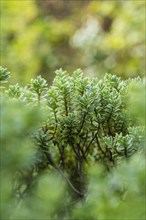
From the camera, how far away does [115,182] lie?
3.43 feet

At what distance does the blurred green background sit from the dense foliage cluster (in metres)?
4.27

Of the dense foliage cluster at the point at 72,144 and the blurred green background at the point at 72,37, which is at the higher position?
the blurred green background at the point at 72,37

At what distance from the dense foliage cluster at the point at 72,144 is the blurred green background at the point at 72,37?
4.27m

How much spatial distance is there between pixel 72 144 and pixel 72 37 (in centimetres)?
609

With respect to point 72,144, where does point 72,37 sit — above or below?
above

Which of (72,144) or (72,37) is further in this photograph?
(72,37)

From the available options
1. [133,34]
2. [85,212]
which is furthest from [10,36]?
[85,212]

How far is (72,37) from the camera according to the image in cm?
749

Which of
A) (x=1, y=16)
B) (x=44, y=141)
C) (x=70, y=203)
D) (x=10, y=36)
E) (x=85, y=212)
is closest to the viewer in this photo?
(x=85, y=212)

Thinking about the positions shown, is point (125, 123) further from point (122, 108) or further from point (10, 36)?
point (10, 36)

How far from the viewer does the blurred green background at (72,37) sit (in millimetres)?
6199

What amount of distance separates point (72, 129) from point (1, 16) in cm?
482

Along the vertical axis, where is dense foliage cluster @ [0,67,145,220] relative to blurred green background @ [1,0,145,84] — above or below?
below

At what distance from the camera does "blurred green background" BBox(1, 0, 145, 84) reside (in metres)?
6.20
